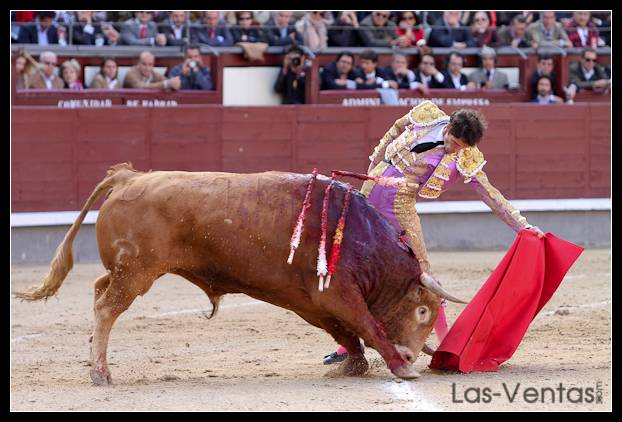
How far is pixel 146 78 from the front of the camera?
10.5 m

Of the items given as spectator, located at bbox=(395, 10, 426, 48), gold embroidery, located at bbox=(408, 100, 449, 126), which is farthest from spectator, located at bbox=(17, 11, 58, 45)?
gold embroidery, located at bbox=(408, 100, 449, 126)

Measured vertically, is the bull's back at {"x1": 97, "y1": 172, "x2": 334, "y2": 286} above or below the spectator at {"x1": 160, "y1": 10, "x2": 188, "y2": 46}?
below

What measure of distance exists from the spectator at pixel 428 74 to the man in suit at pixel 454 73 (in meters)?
0.05

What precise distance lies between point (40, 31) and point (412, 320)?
5.71 metres

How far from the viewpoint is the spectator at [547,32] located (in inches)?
480

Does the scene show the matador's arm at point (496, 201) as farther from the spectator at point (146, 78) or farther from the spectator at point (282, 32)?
the spectator at point (282, 32)

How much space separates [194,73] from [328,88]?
3.90ft

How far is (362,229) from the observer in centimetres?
537

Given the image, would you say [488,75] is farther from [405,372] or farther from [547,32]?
[405,372]

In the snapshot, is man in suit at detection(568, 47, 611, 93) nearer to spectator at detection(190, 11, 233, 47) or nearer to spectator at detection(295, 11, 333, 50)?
spectator at detection(295, 11, 333, 50)

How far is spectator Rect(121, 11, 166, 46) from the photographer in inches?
414

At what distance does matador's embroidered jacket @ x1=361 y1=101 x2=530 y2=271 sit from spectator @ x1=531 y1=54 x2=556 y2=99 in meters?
6.33

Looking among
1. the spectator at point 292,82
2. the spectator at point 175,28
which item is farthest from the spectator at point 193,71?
the spectator at point 292,82

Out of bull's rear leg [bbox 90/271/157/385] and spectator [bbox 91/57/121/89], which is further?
spectator [bbox 91/57/121/89]
